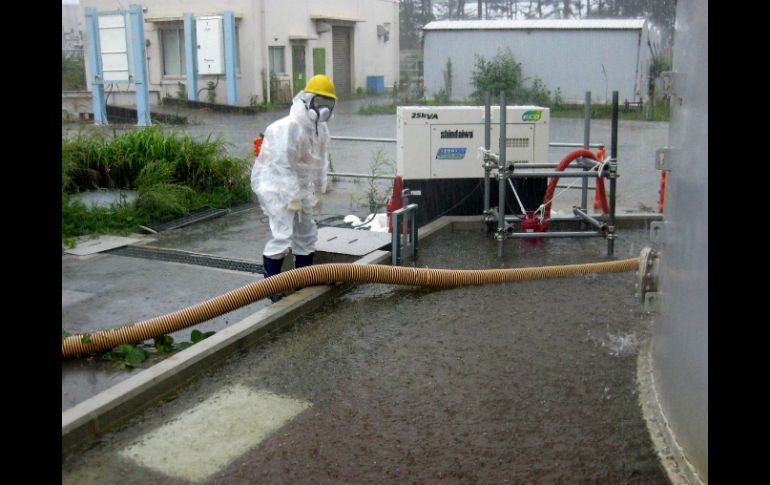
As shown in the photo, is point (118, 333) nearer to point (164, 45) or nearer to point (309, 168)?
point (309, 168)

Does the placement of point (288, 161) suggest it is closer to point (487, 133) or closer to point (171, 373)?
point (171, 373)

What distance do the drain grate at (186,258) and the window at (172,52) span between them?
17395mm

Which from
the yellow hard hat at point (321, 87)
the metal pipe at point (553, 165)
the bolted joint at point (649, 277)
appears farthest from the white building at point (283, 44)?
the bolted joint at point (649, 277)

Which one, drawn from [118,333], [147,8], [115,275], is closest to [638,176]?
[115,275]

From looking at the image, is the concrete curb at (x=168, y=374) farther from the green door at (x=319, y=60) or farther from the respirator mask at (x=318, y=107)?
the green door at (x=319, y=60)

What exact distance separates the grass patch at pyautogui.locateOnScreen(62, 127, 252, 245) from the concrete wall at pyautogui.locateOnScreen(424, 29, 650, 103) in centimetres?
1217

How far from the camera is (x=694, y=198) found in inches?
136

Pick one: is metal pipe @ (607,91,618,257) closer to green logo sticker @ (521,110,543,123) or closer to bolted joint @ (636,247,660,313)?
green logo sticker @ (521,110,543,123)

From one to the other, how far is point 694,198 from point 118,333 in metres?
3.57

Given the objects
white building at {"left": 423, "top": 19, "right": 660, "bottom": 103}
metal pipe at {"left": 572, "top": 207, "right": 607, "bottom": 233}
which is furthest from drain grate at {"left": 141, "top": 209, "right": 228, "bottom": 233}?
white building at {"left": 423, "top": 19, "right": 660, "bottom": 103}

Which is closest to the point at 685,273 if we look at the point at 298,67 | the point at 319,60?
the point at 298,67

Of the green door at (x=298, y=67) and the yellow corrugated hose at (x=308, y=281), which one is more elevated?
the green door at (x=298, y=67)

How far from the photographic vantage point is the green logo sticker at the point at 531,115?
28.8 feet

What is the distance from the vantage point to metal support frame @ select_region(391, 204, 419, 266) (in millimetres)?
7117
